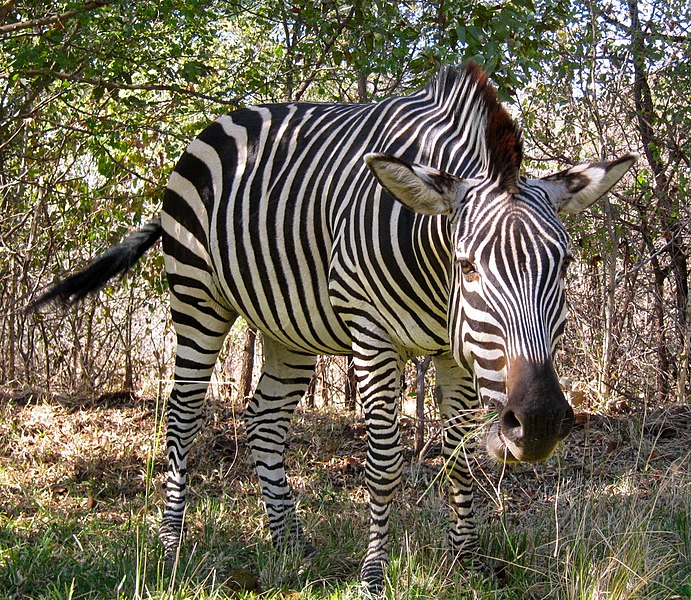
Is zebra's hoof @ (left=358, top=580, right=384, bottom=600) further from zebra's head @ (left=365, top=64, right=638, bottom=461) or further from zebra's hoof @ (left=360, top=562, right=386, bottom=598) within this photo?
zebra's head @ (left=365, top=64, right=638, bottom=461)

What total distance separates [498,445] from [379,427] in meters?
0.99

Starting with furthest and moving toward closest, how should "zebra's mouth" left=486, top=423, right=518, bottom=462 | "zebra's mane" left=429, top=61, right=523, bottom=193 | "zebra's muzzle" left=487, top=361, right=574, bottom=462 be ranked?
1. "zebra's mane" left=429, top=61, right=523, bottom=193
2. "zebra's mouth" left=486, top=423, right=518, bottom=462
3. "zebra's muzzle" left=487, top=361, right=574, bottom=462

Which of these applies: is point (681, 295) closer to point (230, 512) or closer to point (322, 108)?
point (322, 108)

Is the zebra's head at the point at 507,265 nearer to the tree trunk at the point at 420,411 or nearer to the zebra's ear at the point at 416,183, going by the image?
the zebra's ear at the point at 416,183

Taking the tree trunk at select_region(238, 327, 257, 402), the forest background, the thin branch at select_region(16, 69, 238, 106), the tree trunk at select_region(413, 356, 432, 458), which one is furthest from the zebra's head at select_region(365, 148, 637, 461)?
the tree trunk at select_region(238, 327, 257, 402)

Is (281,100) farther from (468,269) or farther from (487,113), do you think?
(468,269)

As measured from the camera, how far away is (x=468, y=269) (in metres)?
3.26

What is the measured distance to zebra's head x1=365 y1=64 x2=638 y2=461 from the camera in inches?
114

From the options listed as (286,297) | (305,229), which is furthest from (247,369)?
(305,229)

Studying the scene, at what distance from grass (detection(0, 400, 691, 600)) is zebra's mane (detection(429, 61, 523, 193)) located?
4.32 ft

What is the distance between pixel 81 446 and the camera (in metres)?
6.36

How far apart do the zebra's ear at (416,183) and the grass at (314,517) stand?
1.13m

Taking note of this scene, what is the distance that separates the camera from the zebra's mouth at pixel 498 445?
300cm

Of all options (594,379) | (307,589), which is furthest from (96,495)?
(594,379)
